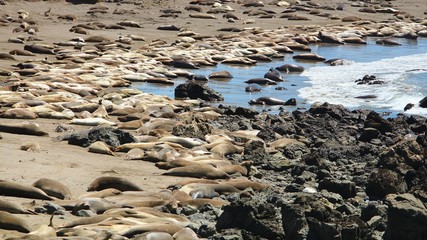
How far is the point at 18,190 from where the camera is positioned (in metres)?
7.65

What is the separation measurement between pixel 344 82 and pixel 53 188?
1215cm

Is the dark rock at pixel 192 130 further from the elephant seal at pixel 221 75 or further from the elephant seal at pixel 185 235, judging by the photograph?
the elephant seal at pixel 221 75

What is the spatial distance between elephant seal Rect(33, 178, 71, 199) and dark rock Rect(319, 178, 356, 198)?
267 cm

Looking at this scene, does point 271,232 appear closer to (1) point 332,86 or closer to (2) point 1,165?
(2) point 1,165

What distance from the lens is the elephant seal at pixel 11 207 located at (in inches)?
274

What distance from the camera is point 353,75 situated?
20234mm

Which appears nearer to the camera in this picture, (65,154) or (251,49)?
(65,154)

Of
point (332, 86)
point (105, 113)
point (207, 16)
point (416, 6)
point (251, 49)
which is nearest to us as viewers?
point (105, 113)

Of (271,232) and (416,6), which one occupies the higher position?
(271,232)

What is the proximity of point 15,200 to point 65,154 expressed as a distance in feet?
8.37

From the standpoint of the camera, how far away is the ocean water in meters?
16.3

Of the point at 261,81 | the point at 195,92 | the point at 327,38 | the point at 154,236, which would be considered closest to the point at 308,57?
the point at 327,38

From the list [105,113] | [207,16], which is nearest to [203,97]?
[105,113]

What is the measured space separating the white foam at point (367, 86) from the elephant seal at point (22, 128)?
650 cm
